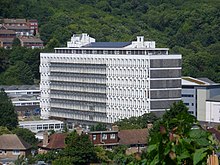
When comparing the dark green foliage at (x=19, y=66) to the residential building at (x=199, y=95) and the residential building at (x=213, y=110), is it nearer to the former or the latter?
the residential building at (x=199, y=95)

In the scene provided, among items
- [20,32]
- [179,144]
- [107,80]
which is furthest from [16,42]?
[179,144]

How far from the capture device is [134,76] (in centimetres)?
A: 6269

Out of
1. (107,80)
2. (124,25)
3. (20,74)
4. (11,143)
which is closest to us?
(11,143)

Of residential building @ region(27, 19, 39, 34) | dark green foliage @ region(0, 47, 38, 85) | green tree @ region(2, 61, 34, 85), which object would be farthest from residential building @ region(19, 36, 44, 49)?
green tree @ region(2, 61, 34, 85)

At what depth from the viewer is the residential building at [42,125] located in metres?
61.1

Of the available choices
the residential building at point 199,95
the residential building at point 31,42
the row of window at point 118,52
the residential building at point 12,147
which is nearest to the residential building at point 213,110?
the residential building at point 199,95

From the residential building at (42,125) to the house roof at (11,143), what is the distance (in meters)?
15.8

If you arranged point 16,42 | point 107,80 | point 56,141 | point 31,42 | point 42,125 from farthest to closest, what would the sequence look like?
point 31,42 < point 16,42 < point 107,80 < point 42,125 < point 56,141

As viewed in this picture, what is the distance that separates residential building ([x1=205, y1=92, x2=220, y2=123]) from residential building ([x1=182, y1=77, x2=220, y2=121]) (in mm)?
269

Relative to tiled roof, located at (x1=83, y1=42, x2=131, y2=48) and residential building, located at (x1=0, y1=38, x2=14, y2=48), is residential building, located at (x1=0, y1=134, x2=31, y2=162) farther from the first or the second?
residential building, located at (x1=0, y1=38, x2=14, y2=48)

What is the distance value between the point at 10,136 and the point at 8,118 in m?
12.2

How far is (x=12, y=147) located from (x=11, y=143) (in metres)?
0.44

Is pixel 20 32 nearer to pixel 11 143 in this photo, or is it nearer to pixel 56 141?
pixel 11 143

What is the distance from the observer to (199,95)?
6500 centimetres
